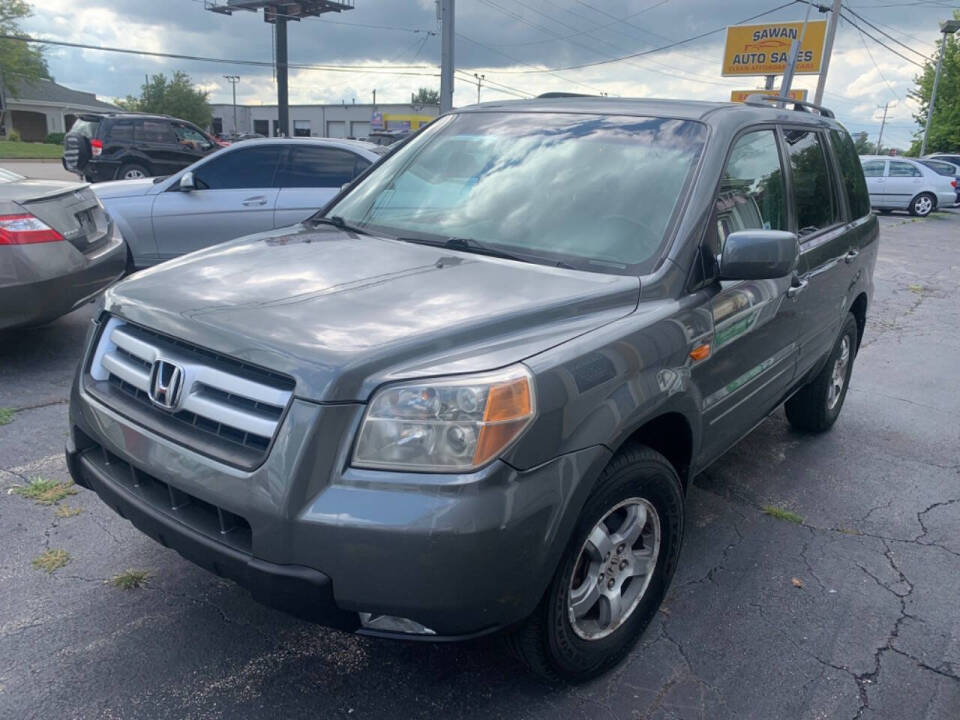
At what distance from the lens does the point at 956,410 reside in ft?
19.4

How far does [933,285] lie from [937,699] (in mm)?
10755

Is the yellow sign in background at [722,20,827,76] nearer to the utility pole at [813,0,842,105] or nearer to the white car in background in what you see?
the utility pole at [813,0,842,105]

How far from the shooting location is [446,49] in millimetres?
18500

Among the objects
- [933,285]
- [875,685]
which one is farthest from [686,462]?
[933,285]

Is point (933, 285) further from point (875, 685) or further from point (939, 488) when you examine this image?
point (875, 685)

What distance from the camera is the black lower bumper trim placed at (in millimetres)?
2066

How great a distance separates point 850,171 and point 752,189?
1826 millimetres

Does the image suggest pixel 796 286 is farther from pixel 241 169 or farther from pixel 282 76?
pixel 282 76

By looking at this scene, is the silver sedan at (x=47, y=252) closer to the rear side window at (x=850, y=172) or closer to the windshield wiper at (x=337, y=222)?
the windshield wiper at (x=337, y=222)

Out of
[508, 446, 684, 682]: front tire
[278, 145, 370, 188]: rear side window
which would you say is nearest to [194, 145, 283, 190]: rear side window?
[278, 145, 370, 188]: rear side window

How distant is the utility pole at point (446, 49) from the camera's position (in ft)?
59.9

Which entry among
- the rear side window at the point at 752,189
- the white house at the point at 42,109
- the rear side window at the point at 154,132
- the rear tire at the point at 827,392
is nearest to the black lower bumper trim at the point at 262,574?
the rear side window at the point at 752,189

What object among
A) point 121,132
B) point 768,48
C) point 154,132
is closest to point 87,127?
point 121,132

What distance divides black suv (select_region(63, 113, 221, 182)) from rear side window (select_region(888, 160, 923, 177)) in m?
19.7
